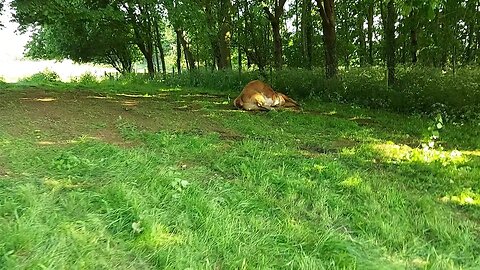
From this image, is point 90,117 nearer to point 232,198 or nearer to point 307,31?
point 232,198

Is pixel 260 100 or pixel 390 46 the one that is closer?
pixel 260 100

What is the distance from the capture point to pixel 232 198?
3.56 metres

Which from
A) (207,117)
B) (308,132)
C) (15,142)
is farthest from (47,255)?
(207,117)

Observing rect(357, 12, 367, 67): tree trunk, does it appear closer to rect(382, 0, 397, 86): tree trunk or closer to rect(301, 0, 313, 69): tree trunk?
rect(301, 0, 313, 69): tree trunk

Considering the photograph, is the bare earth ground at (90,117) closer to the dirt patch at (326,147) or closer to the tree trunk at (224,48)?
the dirt patch at (326,147)

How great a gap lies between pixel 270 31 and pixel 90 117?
14.8m

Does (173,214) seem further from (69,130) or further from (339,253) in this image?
(69,130)

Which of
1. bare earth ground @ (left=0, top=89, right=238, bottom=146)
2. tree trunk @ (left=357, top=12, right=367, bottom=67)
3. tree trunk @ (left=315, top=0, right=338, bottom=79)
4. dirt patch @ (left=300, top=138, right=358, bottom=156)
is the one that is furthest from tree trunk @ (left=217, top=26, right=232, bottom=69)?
dirt patch @ (left=300, top=138, right=358, bottom=156)

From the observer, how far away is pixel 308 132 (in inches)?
262

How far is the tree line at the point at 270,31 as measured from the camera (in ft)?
33.6

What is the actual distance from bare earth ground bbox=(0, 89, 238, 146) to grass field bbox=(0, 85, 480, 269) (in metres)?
0.08

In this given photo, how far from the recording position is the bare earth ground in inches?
224

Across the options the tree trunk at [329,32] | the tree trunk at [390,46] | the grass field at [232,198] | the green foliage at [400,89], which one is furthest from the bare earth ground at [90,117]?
the tree trunk at [390,46]

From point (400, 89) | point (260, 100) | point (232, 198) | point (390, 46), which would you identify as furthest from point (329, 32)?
point (232, 198)
